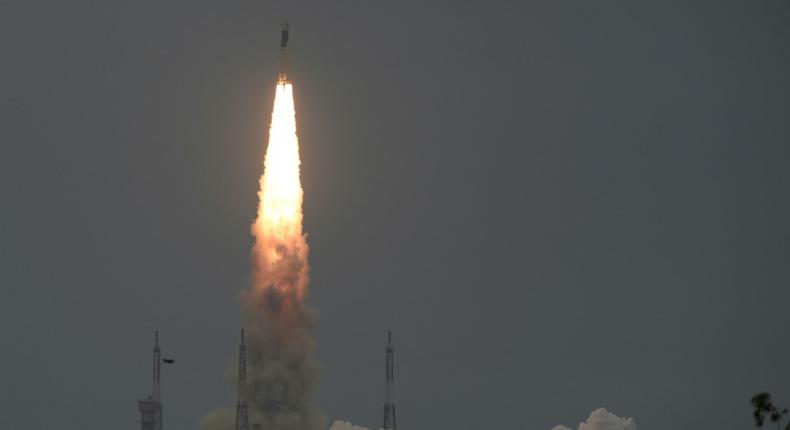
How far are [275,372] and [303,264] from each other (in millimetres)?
6937

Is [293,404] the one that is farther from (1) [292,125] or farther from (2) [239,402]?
(1) [292,125]

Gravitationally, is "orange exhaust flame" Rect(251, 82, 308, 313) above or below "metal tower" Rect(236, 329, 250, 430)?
above

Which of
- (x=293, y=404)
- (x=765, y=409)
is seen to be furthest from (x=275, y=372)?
(x=765, y=409)

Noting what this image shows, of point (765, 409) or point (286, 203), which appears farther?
point (286, 203)

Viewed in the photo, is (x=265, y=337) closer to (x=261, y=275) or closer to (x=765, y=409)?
(x=261, y=275)

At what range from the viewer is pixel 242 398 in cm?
18350

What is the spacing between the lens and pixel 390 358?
196m

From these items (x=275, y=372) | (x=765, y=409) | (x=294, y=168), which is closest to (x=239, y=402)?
(x=275, y=372)

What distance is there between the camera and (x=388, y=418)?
194 m

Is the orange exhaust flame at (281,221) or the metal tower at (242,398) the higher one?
the orange exhaust flame at (281,221)

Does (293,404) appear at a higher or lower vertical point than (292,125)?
lower

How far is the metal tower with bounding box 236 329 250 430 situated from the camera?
598 feet

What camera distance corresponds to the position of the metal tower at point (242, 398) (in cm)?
18225

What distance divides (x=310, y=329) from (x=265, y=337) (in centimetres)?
319
